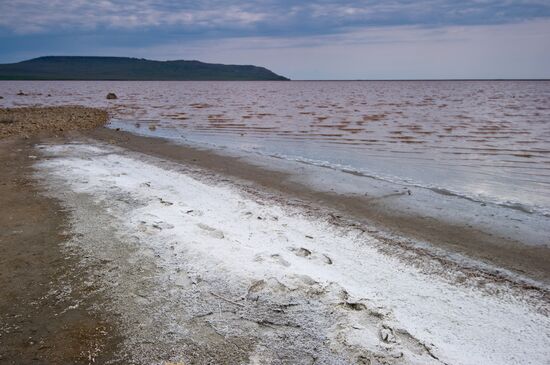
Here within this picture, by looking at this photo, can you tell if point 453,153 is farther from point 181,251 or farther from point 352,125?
point 181,251

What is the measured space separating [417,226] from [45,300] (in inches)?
177

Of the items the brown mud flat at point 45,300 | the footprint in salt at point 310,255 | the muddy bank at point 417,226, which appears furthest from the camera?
the muddy bank at point 417,226

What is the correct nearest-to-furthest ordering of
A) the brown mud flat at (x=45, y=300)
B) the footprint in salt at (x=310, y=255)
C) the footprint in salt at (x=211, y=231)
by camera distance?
the brown mud flat at (x=45, y=300), the footprint in salt at (x=310, y=255), the footprint in salt at (x=211, y=231)

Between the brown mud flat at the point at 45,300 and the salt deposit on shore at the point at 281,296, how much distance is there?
0.20 metres

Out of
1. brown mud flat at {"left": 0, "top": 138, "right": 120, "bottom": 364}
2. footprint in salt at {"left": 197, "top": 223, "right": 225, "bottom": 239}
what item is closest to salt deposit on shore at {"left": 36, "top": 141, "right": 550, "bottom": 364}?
footprint in salt at {"left": 197, "top": 223, "right": 225, "bottom": 239}

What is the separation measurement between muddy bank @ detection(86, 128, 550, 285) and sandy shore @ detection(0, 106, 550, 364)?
20 cm

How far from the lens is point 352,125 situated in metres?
18.8

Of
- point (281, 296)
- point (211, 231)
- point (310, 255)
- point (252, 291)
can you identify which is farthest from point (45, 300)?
point (310, 255)

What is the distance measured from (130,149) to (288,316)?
9867 mm

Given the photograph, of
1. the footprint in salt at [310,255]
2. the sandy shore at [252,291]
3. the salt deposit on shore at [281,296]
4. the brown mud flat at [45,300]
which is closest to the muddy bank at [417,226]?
the sandy shore at [252,291]

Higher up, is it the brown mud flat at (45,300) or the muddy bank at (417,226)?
the brown mud flat at (45,300)

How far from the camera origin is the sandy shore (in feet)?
9.46

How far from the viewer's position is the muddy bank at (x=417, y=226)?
4.51m

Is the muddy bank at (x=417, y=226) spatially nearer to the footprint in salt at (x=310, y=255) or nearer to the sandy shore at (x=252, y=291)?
the sandy shore at (x=252, y=291)
